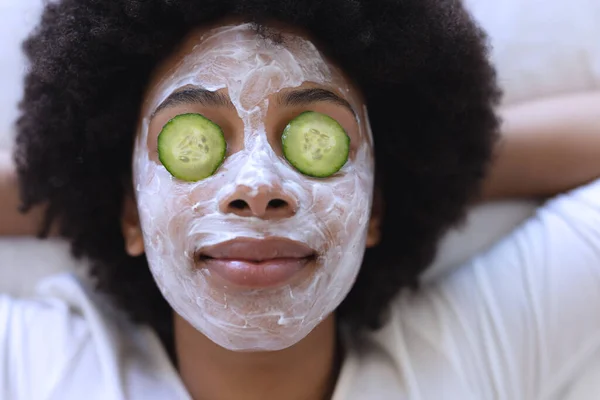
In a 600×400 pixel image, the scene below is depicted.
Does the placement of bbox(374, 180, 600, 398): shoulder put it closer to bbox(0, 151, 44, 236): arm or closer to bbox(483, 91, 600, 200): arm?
bbox(483, 91, 600, 200): arm

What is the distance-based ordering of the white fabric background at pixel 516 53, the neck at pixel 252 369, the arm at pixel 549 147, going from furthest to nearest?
1. the white fabric background at pixel 516 53
2. the arm at pixel 549 147
3. the neck at pixel 252 369

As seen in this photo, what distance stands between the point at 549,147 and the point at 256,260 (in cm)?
51

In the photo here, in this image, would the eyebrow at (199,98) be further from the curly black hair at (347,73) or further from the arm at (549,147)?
the arm at (549,147)

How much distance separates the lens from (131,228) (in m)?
0.88

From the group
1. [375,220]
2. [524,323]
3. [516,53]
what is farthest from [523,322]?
[516,53]

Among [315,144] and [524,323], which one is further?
[524,323]

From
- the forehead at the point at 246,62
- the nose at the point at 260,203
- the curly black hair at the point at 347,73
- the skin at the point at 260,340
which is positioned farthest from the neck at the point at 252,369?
the forehead at the point at 246,62

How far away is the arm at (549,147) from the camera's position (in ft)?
3.11

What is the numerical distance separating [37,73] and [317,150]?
38cm

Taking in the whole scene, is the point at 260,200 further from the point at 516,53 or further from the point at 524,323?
the point at 516,53

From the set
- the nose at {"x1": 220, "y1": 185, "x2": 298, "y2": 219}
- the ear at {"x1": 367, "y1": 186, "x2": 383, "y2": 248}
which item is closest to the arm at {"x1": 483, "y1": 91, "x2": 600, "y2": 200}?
the ear at {"x1": 367, "y1": 186, "x2": 383, "y2": 248}

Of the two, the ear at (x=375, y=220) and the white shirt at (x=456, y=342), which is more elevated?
Answer: the ear at (x=375, y=220)

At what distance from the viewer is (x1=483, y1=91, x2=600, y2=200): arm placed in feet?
3.11

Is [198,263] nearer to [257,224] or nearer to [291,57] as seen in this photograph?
[257,224]
